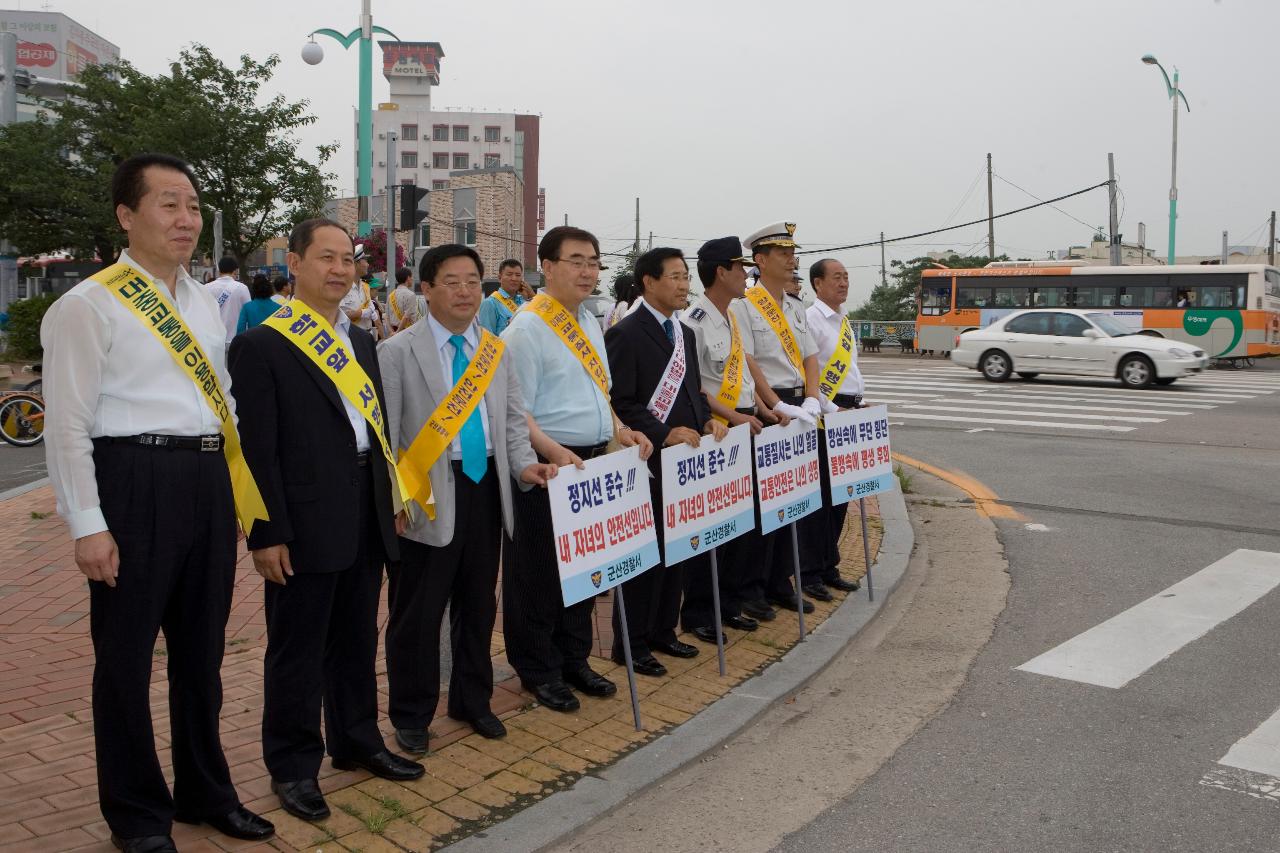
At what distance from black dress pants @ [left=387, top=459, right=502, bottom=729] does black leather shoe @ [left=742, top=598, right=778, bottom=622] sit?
6.79 ft

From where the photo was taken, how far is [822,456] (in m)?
6.20

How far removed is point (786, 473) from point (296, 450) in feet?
9.39

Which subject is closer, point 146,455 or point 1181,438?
point 146,455

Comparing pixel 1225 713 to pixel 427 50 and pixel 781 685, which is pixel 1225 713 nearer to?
pixel 781 685

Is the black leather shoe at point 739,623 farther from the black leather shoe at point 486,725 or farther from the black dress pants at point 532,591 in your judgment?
the black leather shoe at point 486,725

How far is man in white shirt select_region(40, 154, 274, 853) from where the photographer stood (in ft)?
9.30

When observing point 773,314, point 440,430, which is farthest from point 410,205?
point 440,430

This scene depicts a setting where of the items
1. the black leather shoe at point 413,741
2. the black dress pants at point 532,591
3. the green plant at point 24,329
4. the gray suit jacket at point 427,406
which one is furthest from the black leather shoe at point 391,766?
the green plant at point 24,329

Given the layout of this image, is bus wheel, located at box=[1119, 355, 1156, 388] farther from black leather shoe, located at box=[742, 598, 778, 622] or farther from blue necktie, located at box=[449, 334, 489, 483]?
blue necktie, located at box=[449, 334, 489, 483]

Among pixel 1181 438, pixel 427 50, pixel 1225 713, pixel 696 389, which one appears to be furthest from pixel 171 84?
pixel 427 50

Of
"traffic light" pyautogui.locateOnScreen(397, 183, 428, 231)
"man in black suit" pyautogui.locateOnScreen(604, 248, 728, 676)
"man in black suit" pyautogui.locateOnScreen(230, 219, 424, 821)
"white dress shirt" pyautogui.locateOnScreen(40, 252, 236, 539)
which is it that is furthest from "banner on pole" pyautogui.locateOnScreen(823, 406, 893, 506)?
"traffic light" pyautogui.locateOnScreen(397, 183, 428, 231)

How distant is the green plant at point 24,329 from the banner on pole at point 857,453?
1951 cm

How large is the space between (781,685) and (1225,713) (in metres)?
1.86

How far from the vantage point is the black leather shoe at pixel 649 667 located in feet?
16.1
